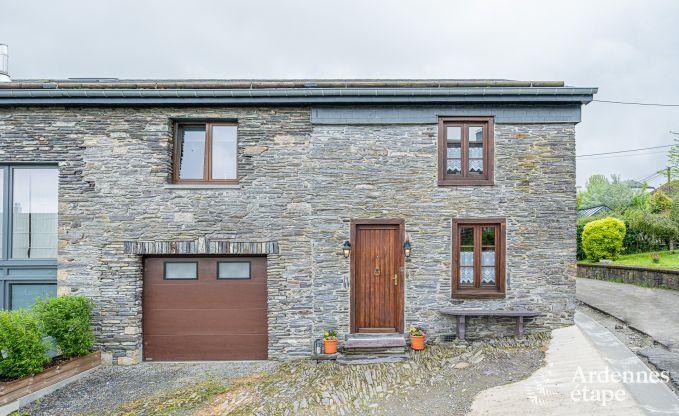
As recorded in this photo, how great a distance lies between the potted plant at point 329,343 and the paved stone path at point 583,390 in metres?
2.65

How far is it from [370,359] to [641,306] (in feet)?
23.5

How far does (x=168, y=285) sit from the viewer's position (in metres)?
6.93

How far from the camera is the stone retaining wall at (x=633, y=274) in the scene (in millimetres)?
10484

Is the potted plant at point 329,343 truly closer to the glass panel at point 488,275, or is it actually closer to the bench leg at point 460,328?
the bench leg at point 460,328

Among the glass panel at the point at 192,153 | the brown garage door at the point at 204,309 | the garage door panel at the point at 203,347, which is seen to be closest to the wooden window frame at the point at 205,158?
the glass panel at the point at 192,153

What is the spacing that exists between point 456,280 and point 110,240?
266 inches

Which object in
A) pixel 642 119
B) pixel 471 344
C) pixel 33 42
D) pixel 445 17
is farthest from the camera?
pixel 642 119

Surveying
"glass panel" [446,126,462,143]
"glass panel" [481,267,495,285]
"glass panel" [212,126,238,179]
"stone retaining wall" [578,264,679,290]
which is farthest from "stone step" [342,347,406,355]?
"stone retaining wall" [578,264,679,290]

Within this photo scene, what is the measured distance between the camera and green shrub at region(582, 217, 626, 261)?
14470mm

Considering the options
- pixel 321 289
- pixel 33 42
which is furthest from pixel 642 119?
pixel 33 42

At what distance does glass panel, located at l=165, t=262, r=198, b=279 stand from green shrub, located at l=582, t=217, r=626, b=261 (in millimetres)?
15802

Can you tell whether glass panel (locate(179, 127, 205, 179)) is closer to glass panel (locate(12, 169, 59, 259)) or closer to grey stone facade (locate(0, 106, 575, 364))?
grey stone facade (locate(0, 106, 575, 364))

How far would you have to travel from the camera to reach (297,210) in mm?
6816

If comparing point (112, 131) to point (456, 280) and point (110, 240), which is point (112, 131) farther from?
point (456, 280)
